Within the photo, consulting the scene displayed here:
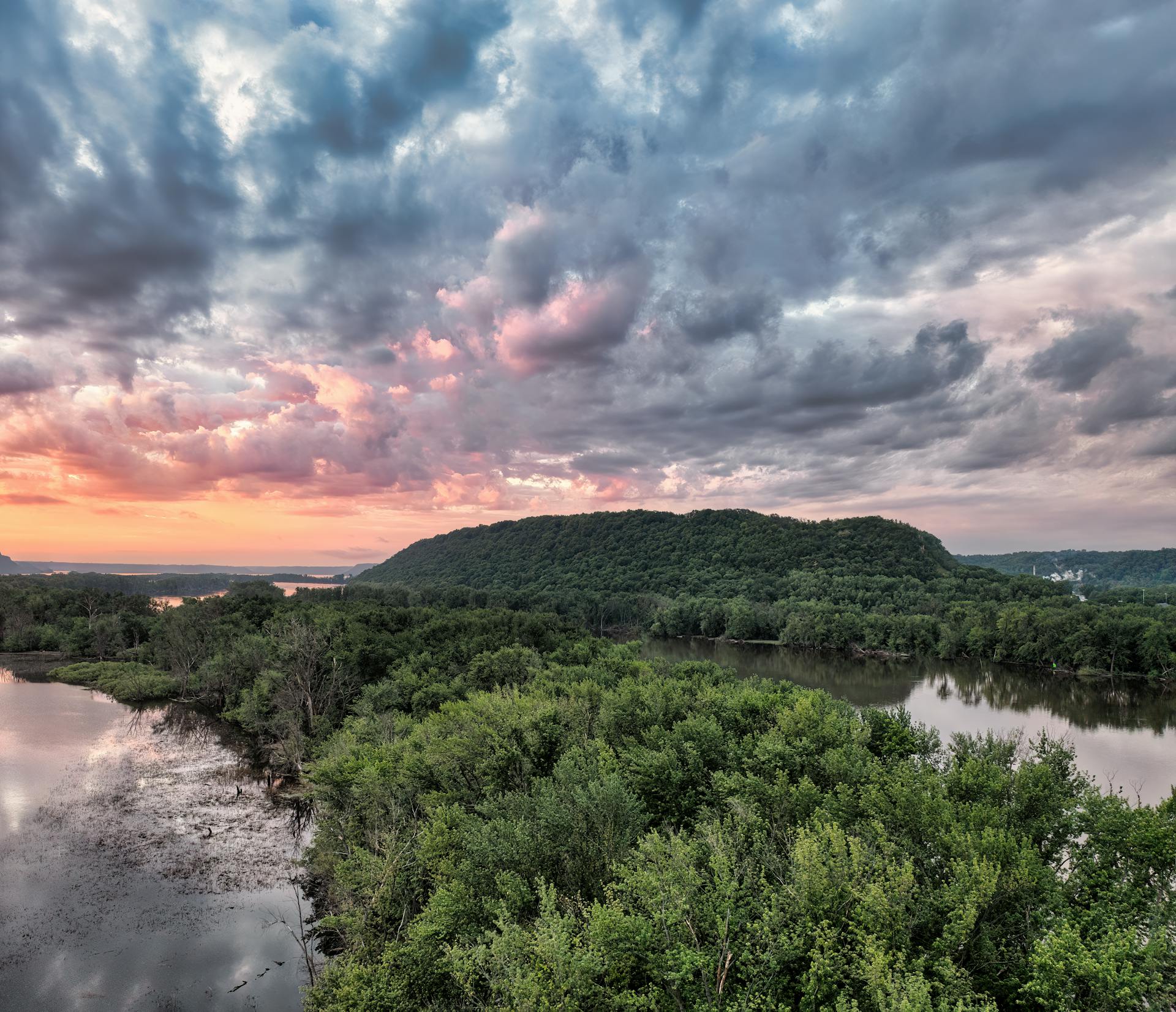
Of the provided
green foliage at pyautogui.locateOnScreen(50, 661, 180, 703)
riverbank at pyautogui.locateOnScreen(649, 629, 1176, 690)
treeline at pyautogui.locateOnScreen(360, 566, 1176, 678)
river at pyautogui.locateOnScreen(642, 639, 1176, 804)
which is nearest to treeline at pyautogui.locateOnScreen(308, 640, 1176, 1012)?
river at pyautogui.locateOnScreen(642, 639, 1176, 804)

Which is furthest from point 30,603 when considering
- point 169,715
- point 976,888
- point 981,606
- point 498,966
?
point 981,606

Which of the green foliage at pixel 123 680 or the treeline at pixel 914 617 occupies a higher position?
the treeline at pixel 914 617

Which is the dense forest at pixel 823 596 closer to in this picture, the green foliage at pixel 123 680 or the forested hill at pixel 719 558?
the forested hill at pixel 719 558

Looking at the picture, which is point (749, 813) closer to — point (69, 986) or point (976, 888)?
point (976, 888)

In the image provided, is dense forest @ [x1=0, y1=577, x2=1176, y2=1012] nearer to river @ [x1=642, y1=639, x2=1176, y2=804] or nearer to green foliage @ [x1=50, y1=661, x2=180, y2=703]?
river @ [x1=642, y1=639, x2=1176, y2=804]

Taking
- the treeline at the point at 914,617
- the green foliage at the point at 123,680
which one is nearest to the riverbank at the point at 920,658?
the treeline at the point at 914,617
